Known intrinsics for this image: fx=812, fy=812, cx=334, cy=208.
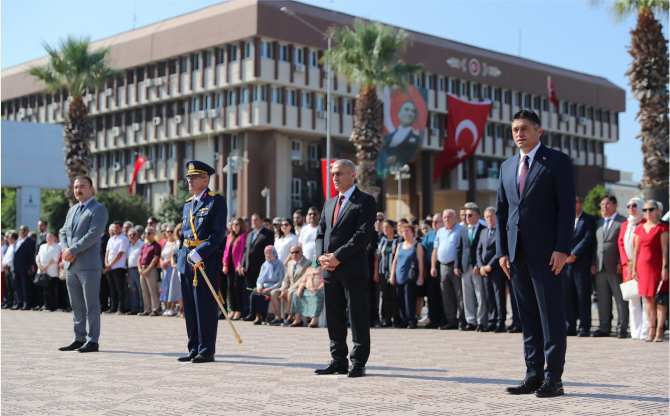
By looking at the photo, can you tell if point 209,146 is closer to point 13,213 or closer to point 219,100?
point 219,100

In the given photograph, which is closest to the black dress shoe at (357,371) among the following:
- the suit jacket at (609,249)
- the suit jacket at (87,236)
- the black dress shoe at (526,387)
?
the black dress shoe at (526,387)

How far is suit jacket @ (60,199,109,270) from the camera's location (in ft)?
33.4

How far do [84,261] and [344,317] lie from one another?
3.88 metres

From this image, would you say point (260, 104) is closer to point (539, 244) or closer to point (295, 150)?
point (295, 150)

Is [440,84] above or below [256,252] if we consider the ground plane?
above

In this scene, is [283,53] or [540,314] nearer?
[540,314]

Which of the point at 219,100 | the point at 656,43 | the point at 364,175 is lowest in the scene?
the point at 364,175

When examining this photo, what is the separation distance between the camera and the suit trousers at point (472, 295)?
1457 centimetres

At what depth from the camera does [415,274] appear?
50.1 feet

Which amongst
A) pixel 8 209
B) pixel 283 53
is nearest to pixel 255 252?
pixel 283 53

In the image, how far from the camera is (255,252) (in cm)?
1653

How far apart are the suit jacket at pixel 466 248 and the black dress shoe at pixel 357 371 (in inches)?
283

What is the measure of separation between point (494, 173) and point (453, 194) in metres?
3.96

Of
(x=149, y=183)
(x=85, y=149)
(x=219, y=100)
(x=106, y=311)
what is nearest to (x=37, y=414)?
(x=106, y=311)
